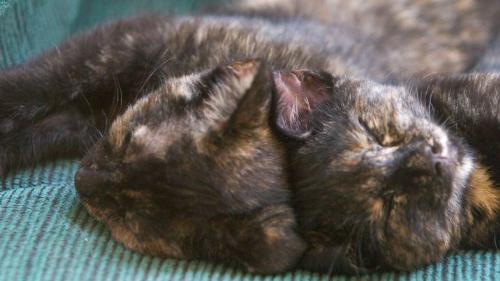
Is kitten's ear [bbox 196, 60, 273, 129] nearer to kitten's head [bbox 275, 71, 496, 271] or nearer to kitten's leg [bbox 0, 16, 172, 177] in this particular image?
kitten's head [bbox 275, 71, 496, 271]

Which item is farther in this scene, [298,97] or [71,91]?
[71,91]

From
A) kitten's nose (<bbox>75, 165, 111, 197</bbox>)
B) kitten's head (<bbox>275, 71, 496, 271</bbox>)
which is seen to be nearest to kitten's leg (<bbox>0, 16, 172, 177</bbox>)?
kitten's nose (<bbox>75, 165, 111, 197</bbox>)

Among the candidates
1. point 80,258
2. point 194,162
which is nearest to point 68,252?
point 80,258

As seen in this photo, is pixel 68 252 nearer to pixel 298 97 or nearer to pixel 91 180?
pixel 91 180

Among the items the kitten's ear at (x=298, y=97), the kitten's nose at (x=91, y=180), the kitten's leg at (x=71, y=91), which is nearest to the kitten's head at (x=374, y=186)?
the kitten's ear at (x=298, y=97)

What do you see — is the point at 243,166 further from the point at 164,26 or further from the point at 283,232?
the point at 164,26

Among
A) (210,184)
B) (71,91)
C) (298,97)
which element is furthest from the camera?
(71,91)
